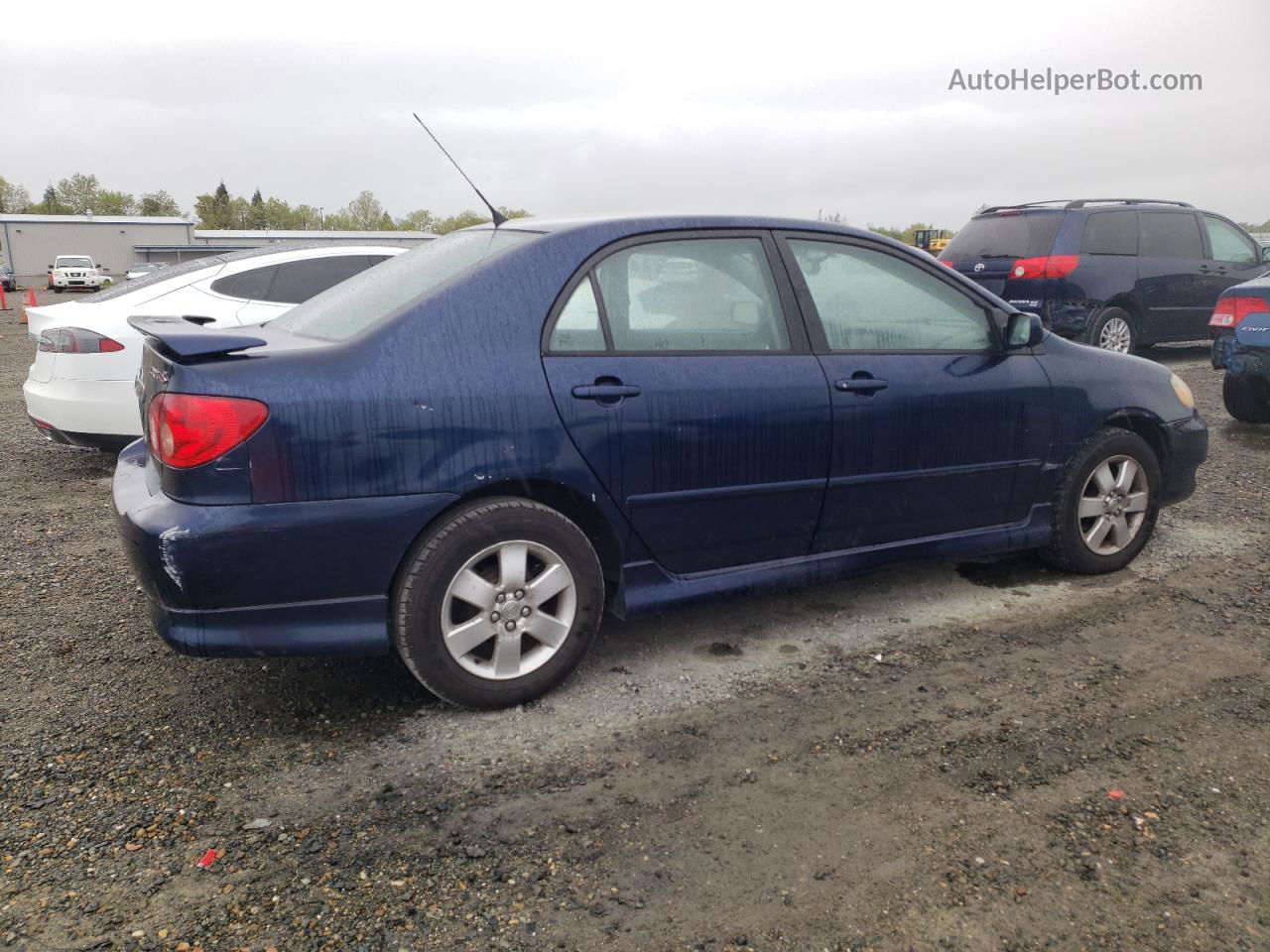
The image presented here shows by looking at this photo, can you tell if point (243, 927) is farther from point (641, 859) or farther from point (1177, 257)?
point (1177, 257)

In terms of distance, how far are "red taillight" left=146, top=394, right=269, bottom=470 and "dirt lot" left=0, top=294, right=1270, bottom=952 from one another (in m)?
0.90

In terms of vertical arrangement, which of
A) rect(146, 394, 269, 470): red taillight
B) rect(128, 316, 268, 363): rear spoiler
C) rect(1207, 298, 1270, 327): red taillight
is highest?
rect(128, 316, 268, 363): rear spoiler

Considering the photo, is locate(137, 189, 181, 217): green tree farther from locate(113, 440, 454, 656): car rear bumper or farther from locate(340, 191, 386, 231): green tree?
locate(113, 440, 454, 656): car rear bumper

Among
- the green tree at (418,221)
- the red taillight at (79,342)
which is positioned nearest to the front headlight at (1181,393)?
the red taillight at (79,342)

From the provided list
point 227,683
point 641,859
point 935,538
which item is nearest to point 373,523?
point 227,683

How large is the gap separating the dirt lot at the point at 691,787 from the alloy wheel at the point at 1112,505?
327mm

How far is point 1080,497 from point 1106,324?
760cm

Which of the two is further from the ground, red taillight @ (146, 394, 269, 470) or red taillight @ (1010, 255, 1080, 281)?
red taillight @ (1010, 255, 1080, 281)

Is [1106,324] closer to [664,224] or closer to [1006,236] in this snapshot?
[1006,236]

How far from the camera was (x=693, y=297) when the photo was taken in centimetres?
361

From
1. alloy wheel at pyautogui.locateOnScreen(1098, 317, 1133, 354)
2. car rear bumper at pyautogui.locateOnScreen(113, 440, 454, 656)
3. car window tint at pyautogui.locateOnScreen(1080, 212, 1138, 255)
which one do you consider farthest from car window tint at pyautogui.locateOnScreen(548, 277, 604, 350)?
alloy wheel at pyautogui.locateOnScreen(1098, 317, 1133, 354)

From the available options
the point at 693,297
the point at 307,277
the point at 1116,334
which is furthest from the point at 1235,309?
the point at 307,277

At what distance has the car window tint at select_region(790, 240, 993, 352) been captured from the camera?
3844 mm

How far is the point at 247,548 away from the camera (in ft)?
9.53
